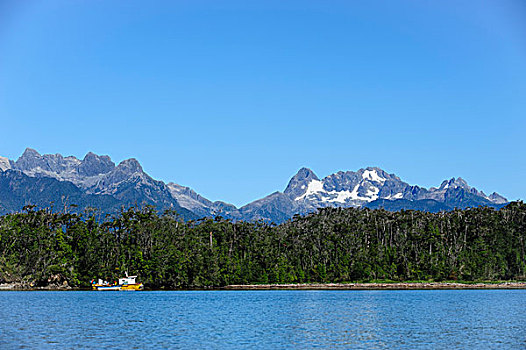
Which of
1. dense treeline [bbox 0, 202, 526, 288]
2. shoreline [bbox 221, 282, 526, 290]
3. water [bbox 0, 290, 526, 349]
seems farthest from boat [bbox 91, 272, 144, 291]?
water [bbox 0, 290, 526, 349]

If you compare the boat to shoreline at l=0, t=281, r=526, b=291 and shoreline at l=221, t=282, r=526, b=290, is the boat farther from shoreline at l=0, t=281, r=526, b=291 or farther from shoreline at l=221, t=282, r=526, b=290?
shoreline at l=221, t=282, r=526, b=290

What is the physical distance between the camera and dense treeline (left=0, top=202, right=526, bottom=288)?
166 m

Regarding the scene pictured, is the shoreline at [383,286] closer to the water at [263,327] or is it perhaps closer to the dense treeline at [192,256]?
the dense treeline at [192,256]

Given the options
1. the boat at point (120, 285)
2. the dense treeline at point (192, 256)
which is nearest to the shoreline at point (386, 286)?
the dense treeline at point (192, 256)

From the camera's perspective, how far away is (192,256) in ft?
579

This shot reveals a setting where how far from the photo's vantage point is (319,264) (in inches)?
7672

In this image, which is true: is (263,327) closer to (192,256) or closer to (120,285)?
(120,285)

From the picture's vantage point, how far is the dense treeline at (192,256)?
16638 centimetres

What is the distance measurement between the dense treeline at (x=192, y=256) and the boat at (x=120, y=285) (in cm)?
295

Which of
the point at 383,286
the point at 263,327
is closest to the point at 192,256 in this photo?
the point at 383,286

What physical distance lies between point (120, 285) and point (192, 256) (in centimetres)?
2202

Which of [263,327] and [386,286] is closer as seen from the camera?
[263,327]

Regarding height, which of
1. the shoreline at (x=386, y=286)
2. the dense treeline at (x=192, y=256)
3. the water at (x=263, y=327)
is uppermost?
the dense treeline at (x=192, y=256)

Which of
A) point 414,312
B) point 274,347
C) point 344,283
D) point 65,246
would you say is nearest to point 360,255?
point 344,283
